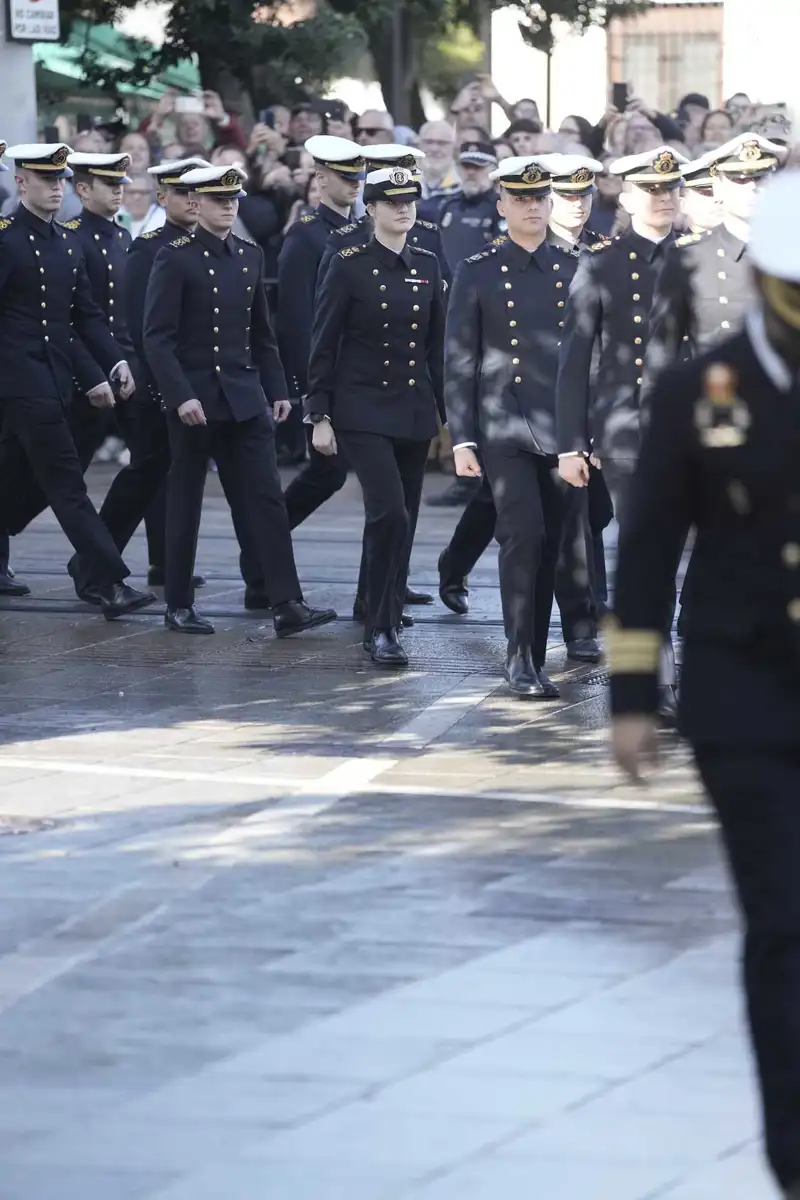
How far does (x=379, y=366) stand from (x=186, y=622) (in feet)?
4.93

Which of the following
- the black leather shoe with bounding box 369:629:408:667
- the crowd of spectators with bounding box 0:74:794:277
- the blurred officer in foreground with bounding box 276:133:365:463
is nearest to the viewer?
the black leather shoe with bounding box 369:629:408:667

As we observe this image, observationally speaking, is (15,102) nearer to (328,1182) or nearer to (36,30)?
(36,30)

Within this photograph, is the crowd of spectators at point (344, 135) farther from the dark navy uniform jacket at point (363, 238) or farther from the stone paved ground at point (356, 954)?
the stone paved ground at point (356, 954)

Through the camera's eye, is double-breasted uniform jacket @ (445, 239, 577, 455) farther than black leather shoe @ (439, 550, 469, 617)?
No

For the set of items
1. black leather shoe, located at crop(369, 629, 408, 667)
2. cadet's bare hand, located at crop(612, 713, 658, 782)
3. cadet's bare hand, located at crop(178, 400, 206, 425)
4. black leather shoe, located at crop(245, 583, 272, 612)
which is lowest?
black leather shoe, located at crop(245, 583, 272, 612)

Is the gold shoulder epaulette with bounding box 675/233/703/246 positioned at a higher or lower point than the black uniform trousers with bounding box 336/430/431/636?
higher

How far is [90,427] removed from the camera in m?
A: 12.3

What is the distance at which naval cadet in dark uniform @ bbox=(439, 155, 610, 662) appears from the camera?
10.3 meters

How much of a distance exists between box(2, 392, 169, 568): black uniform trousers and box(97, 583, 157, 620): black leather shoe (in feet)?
2.73

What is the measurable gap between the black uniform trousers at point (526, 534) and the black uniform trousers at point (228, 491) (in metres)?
1.65

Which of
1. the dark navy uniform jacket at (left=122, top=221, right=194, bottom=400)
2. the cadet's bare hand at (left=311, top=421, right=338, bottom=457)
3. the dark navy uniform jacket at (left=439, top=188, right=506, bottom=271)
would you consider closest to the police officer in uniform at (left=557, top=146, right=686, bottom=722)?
the cadet's bare hand at (left=311, top=421, right=338, bottom=457)

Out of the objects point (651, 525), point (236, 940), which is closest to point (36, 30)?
point (236, 940)

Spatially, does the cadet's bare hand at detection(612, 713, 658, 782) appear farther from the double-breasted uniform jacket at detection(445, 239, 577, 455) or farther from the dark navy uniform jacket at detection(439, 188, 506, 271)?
the dark navy uniform jacket at detection(439, 188, 506, 271)

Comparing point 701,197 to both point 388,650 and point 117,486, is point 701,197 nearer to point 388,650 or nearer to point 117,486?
point 388,650
